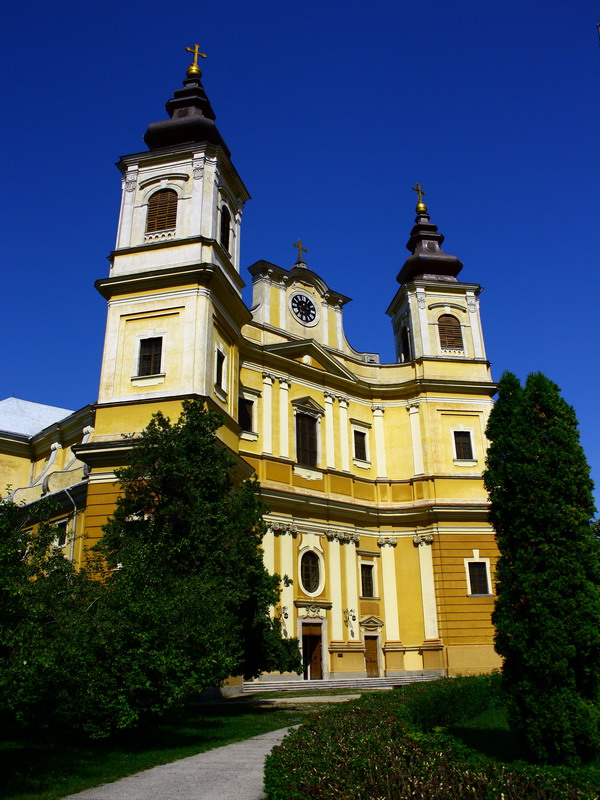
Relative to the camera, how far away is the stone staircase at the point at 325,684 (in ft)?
80.3

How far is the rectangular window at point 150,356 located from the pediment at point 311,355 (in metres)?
8.25

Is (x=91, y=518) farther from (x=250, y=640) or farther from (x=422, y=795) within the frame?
(x=422, y=795)

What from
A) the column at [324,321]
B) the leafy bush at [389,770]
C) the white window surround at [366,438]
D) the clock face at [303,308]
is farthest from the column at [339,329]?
the leafy bush at [389,770]

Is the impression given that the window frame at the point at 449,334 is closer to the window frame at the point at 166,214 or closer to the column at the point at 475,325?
the column at the point at 475,325

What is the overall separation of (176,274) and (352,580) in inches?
598

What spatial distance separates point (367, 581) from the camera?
3175cm

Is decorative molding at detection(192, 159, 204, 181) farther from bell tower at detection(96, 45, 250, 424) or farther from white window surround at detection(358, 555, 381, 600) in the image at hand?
white window surround at detection(358, 555, 381, 600)

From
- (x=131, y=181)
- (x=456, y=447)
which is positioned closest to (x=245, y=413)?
(x=131, y=181)

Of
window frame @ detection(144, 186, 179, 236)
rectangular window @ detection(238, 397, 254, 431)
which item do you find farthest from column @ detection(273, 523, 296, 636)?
window frame @ detection(144, 186, 179, 236)

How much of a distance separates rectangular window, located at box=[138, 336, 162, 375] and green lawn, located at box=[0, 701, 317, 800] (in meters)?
10.7

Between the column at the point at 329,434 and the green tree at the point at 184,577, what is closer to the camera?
the green tree at the point at 184,577

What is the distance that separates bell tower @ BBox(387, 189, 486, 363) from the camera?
3644 cm

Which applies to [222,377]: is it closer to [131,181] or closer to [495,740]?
[131,181]

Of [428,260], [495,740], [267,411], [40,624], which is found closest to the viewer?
[40,624]
